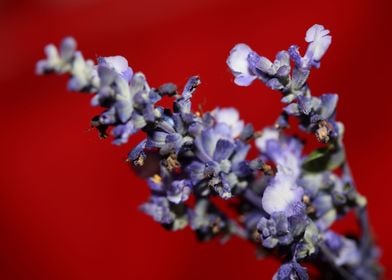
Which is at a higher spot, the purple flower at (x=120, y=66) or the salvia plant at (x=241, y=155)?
the purple flower at (x=120, y=66)

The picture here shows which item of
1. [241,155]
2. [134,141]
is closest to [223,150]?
[241,155]

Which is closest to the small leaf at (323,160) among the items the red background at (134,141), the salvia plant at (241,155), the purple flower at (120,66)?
the salvia plant at (241,155)

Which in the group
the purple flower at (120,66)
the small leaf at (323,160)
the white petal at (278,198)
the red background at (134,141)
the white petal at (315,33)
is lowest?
the white petal at (278,198)

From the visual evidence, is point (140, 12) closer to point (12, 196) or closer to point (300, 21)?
point (300, 21)

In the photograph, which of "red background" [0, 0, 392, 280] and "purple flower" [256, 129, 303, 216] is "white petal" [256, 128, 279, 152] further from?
"red background" [0, 0, 392, 280]

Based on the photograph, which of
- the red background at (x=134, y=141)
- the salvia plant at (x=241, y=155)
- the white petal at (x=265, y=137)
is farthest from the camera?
the red background at (x=134, y=141)

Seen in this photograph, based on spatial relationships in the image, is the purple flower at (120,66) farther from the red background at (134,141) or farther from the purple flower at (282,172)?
the red background at (134,141)
